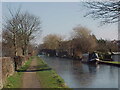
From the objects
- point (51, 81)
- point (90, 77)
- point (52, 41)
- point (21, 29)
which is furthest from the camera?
point (52, 41)

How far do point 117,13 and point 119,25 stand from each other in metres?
1.19

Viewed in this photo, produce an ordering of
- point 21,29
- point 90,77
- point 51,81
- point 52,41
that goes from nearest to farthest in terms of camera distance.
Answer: point 51,81 < point 90,77 < point 21,29 < point 52,41

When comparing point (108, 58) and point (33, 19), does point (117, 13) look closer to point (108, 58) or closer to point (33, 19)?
point (108, 58)

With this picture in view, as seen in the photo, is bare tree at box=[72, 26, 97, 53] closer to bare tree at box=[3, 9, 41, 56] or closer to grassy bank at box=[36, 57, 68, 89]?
bare tree at box=[3, 9, 41, 56]

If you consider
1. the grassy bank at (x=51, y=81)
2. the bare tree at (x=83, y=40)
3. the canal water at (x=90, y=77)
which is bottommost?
the canal water at (x=90, y=77)

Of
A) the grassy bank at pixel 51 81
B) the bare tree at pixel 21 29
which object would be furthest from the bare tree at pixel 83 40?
the grassy bank at pixel 51 81

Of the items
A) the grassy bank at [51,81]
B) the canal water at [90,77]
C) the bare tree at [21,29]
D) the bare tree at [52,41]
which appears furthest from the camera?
the bare tree at [52,41]

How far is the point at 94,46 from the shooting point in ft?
210

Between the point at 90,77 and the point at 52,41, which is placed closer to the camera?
the point at 90,77

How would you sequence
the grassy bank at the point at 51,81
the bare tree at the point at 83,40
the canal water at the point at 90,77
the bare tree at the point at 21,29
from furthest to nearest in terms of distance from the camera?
the bare tree at the point at 83,40 < the bare tree at the point at 21,29 < the canal water at the point at 90,77 < the grassy bank at the point at 51,81

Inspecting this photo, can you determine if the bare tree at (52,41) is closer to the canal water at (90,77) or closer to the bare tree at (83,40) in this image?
the bare tree at (83,40)

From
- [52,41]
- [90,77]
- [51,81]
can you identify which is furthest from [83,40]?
[52,41]

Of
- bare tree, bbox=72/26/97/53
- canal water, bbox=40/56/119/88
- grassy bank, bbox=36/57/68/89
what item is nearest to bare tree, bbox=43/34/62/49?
bare tree, bbox=72/26/97/53

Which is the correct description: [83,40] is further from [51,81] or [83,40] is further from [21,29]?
[51,81]
